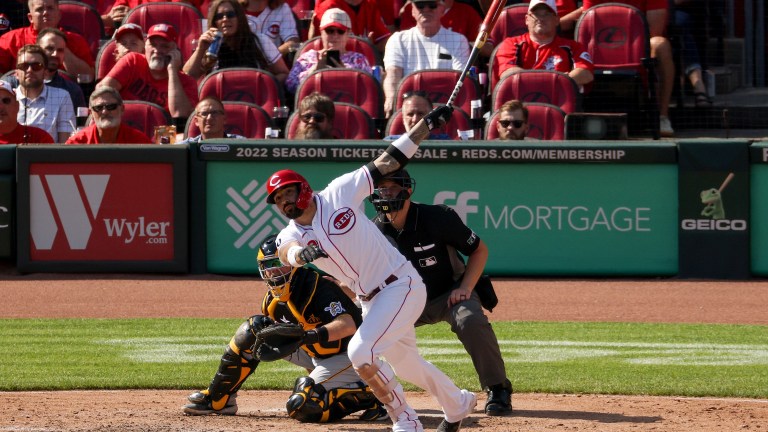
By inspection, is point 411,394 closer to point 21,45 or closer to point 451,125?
point 451,125

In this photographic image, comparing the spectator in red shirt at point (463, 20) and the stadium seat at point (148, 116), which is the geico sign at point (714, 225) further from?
the stadium seat at point (148, 116)

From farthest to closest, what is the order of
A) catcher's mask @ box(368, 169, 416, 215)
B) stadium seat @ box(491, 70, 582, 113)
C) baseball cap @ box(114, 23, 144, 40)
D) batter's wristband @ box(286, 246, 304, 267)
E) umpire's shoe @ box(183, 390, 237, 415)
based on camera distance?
1. baseball cap @ box(114, 23, 144, 40)
2. stadium seat @ box(491, 70, 582, 113)
3. umpire's shoe @ box(183, 390, 237, 415)
4. catcher's mask @ box(368, 169, 416, 215)
5. batter's wristband @ box(286, 246, 304, 267)

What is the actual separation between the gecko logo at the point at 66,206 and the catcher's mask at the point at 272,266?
5.76 metres

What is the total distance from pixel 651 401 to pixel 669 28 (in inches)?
286

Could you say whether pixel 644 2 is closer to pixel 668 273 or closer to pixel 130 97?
pixel 668 273

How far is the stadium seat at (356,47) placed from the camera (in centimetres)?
1292

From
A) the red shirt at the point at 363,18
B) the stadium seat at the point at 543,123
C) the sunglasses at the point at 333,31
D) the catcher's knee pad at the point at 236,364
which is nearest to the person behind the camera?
the catcher's knee pad at the point at 236,364

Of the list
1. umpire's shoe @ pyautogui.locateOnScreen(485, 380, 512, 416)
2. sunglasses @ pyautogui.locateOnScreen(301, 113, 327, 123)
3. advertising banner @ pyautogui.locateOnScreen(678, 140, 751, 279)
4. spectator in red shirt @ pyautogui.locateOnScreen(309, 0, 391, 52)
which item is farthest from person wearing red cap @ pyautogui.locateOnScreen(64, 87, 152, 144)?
umpire's shoe @ pyautogui.locateOnScreen(485, 380, 512, 416)

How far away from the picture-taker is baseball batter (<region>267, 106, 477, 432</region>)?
5793 mm

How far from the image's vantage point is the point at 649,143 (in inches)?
451

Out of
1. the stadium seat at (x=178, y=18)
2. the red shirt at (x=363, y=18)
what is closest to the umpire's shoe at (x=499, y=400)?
the red shirt at (x=363, y=18)

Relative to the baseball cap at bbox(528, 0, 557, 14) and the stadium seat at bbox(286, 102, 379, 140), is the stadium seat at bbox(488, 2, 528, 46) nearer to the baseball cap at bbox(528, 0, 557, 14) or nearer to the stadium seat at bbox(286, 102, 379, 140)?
the baseball cap at bbox(528, 0, 557, 14)

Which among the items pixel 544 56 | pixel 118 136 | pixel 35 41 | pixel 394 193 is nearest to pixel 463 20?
pixel 544 56

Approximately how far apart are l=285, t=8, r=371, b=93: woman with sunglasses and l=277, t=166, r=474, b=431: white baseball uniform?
22.1 ft
